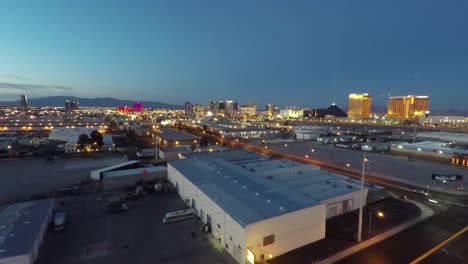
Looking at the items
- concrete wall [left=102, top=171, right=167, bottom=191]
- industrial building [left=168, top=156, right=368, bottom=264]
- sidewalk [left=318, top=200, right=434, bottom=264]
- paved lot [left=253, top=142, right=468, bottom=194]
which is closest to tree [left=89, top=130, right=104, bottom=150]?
concrete wall [left=102, top=171, right=167, bottom=191]

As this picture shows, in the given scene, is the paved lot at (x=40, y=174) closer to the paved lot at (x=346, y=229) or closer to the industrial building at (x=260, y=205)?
the industrial building at (x=260, y=205)

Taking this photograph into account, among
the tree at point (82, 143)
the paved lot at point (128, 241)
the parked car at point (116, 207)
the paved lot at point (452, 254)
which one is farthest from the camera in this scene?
the tree at point (82, 143)

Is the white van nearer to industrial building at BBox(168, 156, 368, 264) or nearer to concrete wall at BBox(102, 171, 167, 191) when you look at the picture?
industrial building at BBox(168, 156, 368, 264)

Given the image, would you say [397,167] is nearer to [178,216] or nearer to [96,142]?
[178,216]

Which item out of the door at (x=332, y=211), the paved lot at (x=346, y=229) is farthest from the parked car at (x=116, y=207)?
the door at (x=332, y=211)

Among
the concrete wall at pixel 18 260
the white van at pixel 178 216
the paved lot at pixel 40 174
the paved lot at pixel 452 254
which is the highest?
the concrete wall at pixel 18 260

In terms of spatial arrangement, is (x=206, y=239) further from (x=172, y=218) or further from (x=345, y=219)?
(x=345, y=219)
